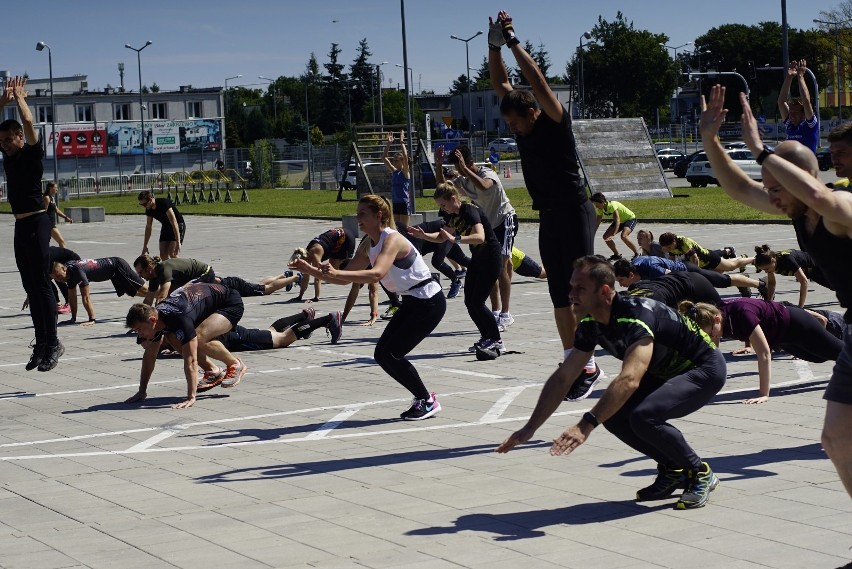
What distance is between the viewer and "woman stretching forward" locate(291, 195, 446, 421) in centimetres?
883

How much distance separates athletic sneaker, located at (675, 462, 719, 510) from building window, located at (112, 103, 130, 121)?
107566 millimetres

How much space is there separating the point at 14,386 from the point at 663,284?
6.28 meters

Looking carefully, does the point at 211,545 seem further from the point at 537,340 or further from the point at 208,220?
the point at 208,220

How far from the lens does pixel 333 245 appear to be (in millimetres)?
15672

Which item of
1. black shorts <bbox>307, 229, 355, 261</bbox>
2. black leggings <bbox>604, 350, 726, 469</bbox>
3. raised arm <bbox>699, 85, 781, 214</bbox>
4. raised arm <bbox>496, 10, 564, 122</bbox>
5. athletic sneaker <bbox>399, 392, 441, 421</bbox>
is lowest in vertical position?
athletic sneaker <bbox>399, 392, 441, 421</bbox>

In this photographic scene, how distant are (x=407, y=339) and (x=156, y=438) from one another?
1.98 metres

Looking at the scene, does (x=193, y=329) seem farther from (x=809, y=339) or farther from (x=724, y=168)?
(x=724, y=168)

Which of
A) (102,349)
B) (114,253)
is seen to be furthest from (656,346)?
(114,253)

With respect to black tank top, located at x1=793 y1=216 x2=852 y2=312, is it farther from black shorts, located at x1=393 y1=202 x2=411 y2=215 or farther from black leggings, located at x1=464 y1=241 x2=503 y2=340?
black shorts, located at x1=393 y1=202 x2=411 y2=215

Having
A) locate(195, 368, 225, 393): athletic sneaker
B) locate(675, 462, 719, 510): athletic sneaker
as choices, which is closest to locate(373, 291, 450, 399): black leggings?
locate(195, 368, 225, 393): athletic sneaker

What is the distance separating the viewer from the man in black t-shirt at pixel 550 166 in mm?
7523

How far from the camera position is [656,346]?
243 inches

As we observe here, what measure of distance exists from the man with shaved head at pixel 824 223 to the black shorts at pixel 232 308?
706 centimetres

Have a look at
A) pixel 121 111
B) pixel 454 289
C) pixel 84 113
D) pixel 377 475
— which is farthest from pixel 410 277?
pixel 121 111
